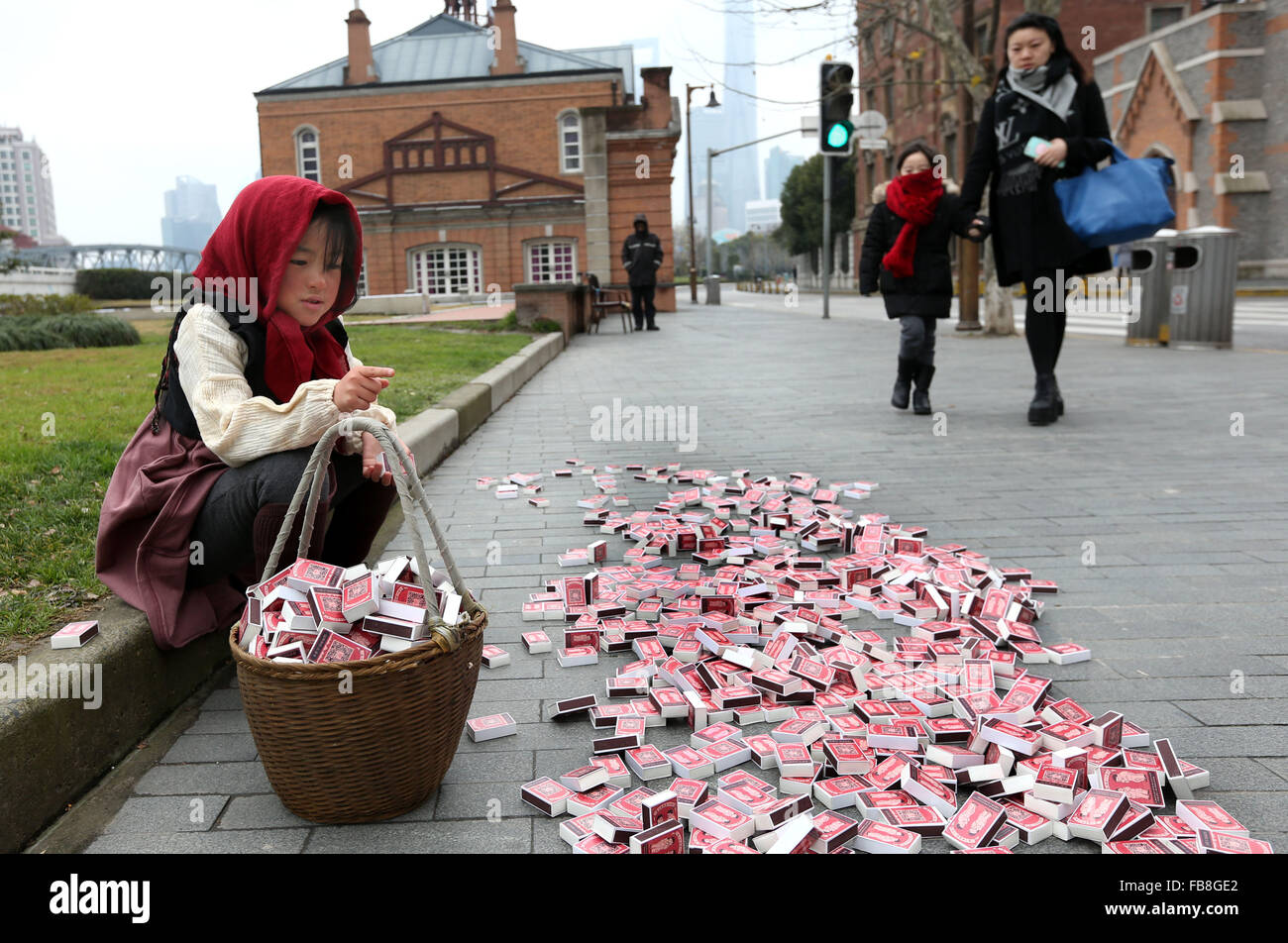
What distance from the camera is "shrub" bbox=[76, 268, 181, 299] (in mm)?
41344

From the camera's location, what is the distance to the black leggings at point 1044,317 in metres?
6.61

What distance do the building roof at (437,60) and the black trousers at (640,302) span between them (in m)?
20.2

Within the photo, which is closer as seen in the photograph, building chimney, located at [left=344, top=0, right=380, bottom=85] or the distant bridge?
building chimney, located at [left=344, top=0, right=380, bottom=85]

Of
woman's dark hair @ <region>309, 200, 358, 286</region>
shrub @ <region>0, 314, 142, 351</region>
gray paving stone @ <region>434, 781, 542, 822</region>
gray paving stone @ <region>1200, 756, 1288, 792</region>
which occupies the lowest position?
gray paving stone @ <region>434, 781, 542, 822</region>

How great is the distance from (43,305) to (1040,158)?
55.2ft

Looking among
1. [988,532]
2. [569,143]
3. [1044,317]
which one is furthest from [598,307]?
[569,143]

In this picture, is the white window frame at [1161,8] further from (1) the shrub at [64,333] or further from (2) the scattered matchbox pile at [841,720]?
(2) the scattered matchbox pile at [841,720]

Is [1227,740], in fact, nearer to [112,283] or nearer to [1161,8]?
[1161,8]

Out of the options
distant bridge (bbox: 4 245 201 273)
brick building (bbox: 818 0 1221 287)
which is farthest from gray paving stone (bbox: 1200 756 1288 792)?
distant bridge (bbox: 4 245 201 273)

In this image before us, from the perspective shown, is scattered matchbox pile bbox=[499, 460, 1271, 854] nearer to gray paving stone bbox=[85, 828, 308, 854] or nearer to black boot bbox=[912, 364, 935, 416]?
gray paving stone bbox=[85, 828, 308, 854]

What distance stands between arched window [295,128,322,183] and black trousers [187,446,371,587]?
1483 inches

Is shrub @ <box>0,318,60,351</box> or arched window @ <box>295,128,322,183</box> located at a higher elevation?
arched window @ <box>295,128,322,183</box>

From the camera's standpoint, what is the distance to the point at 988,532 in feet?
14.6
